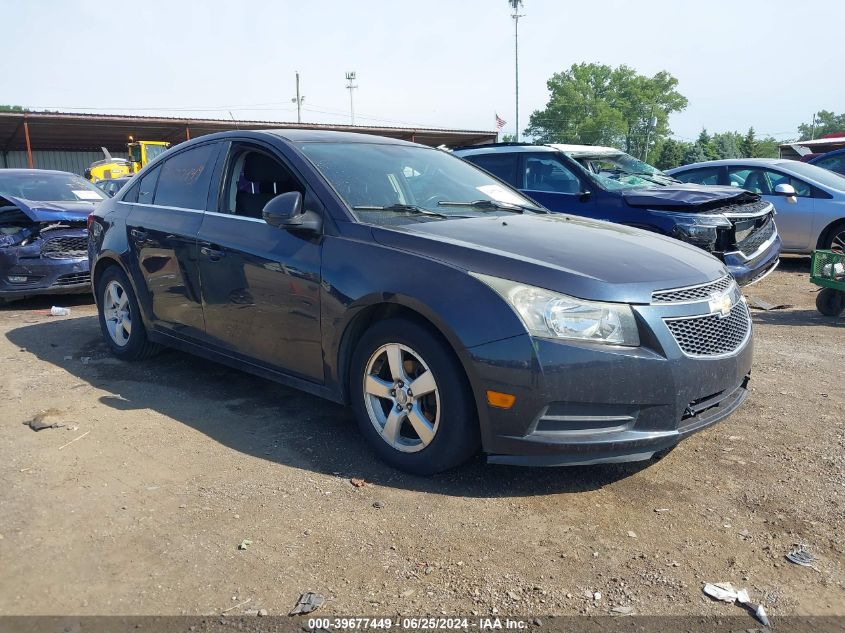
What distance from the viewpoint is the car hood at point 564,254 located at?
10.4ft

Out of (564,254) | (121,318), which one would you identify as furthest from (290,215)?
(121,318)

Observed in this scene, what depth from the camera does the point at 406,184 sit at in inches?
171

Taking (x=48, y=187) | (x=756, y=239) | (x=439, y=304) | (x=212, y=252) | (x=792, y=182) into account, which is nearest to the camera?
(x=439, y=304)

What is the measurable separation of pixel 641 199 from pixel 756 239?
4.61 feet

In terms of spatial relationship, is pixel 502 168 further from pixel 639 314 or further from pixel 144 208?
pixel 639 314

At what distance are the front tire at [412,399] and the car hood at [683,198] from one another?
471 centimetres

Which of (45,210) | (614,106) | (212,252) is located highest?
(614,106)

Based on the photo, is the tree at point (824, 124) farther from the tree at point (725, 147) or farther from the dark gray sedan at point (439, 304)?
the dark gray sedan at point (439, 304)

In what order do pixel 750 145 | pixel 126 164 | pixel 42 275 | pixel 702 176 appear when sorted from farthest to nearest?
pixel 750 145
pixel 126 164
pixel 702 176
pixel 42 275

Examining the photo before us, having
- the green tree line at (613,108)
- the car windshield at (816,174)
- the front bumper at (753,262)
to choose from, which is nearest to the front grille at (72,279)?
the front bumper at (753,262)

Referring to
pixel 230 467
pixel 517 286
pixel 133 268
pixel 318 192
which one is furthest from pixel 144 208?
pixel 517 286

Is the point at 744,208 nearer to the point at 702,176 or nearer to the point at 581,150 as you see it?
the point at 581,150

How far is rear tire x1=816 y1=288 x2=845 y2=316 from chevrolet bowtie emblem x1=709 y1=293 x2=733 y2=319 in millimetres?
4342

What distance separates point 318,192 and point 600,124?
87.4m
